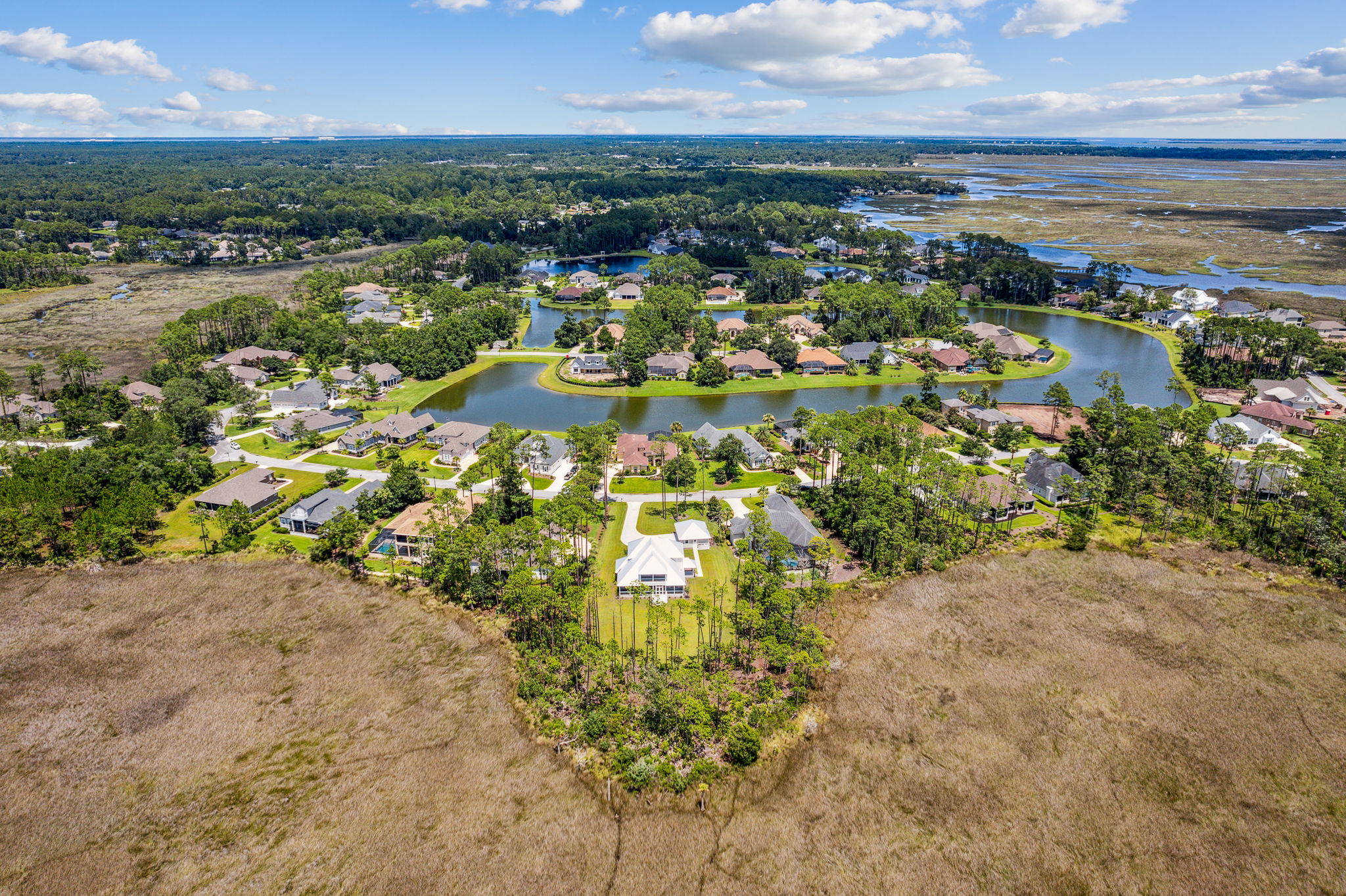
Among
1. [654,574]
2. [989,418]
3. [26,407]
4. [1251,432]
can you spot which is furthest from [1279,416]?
[26,407]

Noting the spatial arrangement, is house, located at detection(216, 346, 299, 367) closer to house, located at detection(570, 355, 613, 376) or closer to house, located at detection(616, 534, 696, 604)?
house, located at detection(570, 355, 613, 376)

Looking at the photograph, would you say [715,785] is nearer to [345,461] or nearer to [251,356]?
[345,461]

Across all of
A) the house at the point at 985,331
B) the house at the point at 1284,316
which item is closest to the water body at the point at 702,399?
the house at the point at 985,331

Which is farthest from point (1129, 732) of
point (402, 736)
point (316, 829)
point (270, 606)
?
point (270, 606)

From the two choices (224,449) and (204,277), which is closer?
(224,449)

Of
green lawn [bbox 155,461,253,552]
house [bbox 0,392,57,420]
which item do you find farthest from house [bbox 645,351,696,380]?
house [bbox 0,392,57,420]

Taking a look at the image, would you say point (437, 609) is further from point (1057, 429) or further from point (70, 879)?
point (1057, 429)

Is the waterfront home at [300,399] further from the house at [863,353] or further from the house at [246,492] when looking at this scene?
the house at [863,353]
